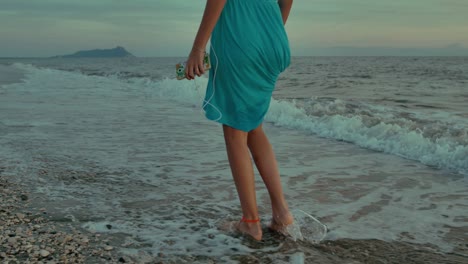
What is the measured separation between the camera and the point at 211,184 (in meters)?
4.25

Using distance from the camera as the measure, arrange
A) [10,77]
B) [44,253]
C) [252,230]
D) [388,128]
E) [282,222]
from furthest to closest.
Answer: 1. [10,77]
2. [388,128]
3. [282,222]
4. [252,230]
5. [44,253]

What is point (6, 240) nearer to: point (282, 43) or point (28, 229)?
point (28, 229)

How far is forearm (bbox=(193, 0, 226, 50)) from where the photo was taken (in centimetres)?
257

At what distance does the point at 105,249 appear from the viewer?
8.63ft

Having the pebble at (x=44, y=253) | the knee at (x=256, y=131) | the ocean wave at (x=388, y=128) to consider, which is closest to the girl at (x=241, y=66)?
the knee at (x=256, y=131)

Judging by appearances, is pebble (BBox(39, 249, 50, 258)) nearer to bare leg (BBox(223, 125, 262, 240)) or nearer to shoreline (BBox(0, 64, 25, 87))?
bare leg (BBox(223, 125, 262, 240))

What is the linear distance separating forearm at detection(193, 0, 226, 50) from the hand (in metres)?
0.03

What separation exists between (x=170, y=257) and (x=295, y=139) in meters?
4.54

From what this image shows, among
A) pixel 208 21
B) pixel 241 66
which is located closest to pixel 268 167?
pixel 241 66

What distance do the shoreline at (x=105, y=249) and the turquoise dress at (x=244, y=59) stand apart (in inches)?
31.3

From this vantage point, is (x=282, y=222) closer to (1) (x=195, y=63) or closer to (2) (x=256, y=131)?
(2) (x=256, y=131)

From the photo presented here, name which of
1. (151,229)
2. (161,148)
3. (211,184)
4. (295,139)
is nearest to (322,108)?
(295,139)

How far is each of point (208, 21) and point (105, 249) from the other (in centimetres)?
134

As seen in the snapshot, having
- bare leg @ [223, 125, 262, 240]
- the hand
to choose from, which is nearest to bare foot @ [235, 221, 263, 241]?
bare leg @ [223, 125, 262, 240]
